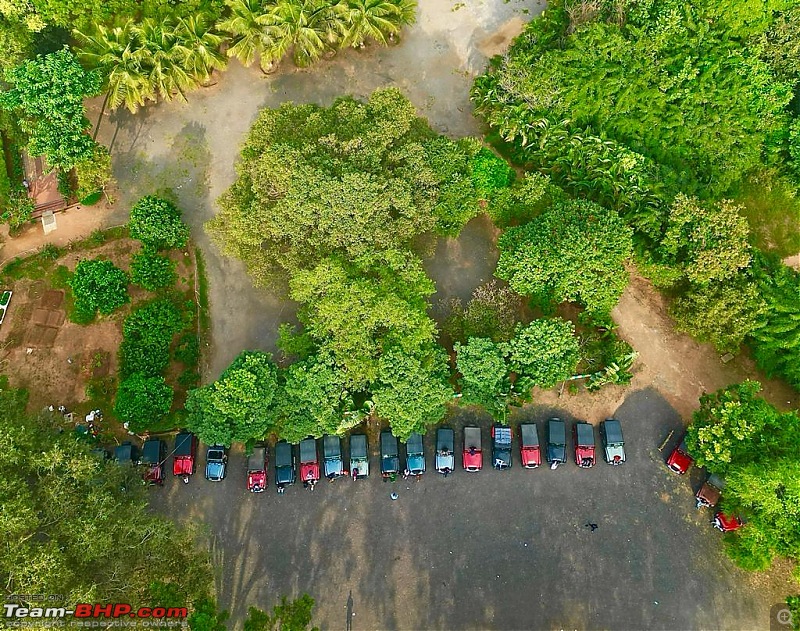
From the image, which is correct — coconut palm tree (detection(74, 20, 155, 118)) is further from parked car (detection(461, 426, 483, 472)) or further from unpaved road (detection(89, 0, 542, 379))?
parked car (detection(461, 426, 483, 472))

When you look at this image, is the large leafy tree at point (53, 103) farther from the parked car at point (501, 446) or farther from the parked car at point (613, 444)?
the parked car at point (613, 444)

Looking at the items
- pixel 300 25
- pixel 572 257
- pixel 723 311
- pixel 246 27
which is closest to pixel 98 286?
pixel 246 27

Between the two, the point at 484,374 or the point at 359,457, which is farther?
the point at 359,457

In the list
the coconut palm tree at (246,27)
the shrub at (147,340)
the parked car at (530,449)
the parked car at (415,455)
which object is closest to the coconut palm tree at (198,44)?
the coconut palm tree at (246,27)

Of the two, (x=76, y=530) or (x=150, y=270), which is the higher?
(x=150, y=270)

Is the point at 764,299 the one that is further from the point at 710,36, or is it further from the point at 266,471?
the point at 266,471

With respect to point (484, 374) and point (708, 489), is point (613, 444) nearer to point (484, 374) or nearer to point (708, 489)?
point (708, 489)

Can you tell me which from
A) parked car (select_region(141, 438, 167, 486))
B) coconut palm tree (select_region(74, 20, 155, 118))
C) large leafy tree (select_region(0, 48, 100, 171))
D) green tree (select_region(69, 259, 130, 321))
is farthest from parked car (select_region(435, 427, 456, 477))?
coconut palm tree (select_region(74, 20, 155, 118))

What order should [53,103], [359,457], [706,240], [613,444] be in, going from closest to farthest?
1. [706,240]
2. [53,103]
3. [359,457]
4. [613,444]
